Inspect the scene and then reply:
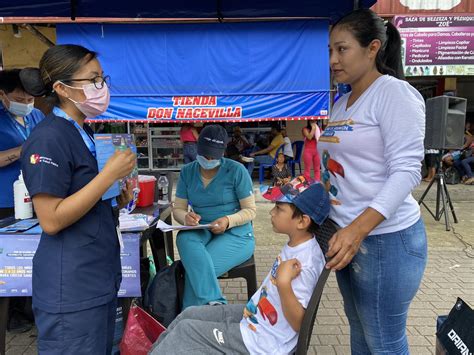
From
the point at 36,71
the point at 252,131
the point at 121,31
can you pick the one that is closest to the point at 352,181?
the point at 36,71

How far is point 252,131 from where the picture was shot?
10344 millimetres

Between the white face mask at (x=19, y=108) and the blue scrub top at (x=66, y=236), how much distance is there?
1605mm

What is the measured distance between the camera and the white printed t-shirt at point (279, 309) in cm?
160

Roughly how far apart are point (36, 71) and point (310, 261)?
1.39m

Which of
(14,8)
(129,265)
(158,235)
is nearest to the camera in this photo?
(129,265)

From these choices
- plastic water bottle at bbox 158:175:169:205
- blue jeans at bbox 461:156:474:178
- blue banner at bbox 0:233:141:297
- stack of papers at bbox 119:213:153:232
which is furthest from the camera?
blue jeans at bbox 461:156:474:178

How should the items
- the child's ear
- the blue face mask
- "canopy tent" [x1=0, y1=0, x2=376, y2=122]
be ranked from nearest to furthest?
the child's ear
the blue face mask
"canopy tent" [x1=0, y1=0, x2=376, y2=122]

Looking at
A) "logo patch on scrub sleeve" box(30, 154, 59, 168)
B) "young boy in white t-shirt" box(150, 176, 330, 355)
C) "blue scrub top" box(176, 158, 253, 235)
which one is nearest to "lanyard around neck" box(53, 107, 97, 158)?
"logo patch on scrub sleeve" box(30, 154, 59, 168)

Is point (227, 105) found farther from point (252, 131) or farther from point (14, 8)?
point (252, 131)

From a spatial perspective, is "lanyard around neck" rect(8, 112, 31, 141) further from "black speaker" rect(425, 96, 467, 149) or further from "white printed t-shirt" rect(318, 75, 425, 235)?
"black speaker" rect(425, 96, 467, 149)

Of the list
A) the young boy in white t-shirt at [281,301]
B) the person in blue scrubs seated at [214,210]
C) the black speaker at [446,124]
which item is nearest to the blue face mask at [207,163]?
the person in blue scrubs seated at [214,210]

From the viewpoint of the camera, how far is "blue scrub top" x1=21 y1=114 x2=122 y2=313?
135cm

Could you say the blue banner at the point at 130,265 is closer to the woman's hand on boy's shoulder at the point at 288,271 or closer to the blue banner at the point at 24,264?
the blue banner at the point at 24,264

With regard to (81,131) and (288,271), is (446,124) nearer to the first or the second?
(288,271)
